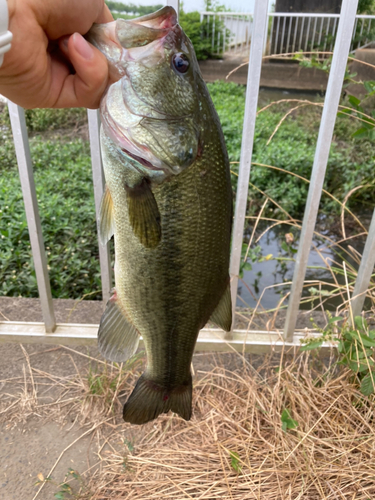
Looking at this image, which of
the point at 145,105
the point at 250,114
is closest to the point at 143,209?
the point at 145,105

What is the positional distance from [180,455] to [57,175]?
395 cm

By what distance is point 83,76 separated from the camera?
109 cm

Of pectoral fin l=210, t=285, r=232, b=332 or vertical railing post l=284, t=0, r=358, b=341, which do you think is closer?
pectoral fin l=210, t=285, r=232, b=332

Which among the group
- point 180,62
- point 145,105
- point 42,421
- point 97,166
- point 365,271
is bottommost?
point 42,421

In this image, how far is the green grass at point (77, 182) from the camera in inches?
139

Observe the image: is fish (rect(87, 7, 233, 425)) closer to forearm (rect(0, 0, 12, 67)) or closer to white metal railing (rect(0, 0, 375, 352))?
forearm (rect(0, 0, 12, 67))

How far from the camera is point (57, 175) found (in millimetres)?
5125

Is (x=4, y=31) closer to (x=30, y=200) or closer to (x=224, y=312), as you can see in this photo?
(x=224, y=312)

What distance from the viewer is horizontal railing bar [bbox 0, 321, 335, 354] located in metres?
2.57

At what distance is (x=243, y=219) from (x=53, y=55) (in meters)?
1.29

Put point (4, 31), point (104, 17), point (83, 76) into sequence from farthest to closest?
1. point (104, 17)
2. point (83, 76)
3. point (4, 31)

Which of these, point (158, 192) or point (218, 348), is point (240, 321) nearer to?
point (218, 348)

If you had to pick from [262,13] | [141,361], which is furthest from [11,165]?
[262,13]

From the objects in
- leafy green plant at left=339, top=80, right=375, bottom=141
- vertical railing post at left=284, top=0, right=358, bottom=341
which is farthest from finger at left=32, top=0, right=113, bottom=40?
leafy green plant at left=339, top=80, right=375, bottom=141
